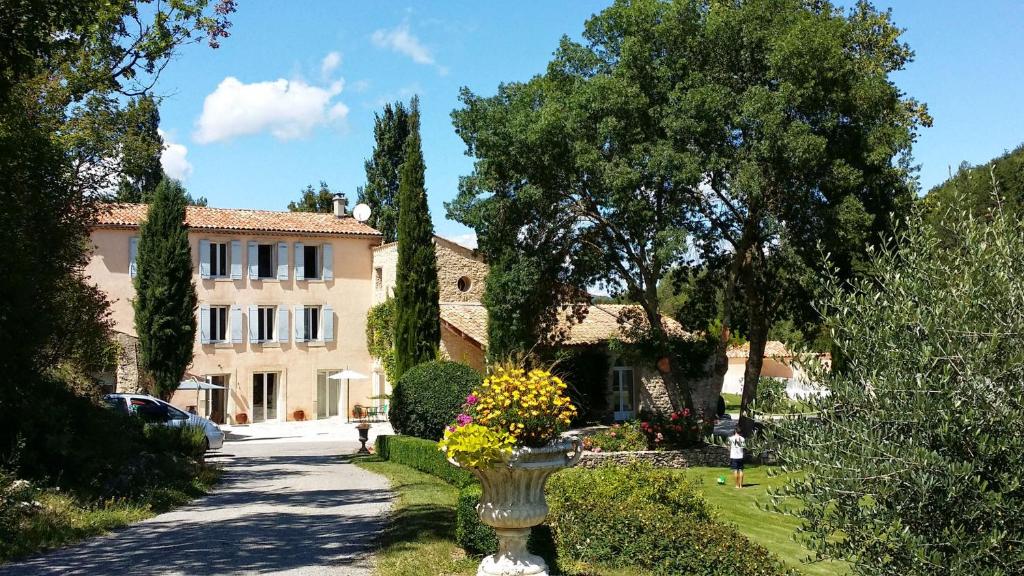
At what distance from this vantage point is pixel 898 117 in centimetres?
2353

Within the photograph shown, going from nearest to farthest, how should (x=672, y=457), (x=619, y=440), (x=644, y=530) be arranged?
(x=644, y=530)
(x=672, y=457)
(x=619, y=440)

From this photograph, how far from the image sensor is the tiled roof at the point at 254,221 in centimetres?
3496

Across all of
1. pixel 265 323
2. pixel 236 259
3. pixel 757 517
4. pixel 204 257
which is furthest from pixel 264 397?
pixel 757 517

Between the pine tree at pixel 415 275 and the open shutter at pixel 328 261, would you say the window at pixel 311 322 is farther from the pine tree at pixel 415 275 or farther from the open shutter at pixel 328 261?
the pine tree at pixel 415 275

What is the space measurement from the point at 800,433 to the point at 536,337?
19.8 metres

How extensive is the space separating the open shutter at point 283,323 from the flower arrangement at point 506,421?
101 feet

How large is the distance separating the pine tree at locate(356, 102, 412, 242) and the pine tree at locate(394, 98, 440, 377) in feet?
62.8

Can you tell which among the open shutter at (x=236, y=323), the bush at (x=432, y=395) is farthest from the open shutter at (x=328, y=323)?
the bush at (x=432, y=395)

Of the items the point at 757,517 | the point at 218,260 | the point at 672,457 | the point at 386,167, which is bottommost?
the point at 757,517

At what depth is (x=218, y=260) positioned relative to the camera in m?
36.0

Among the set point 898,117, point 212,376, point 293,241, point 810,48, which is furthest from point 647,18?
point 212,376

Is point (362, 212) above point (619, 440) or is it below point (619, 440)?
above

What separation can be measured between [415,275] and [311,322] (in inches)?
416

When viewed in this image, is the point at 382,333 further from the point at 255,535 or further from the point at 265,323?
the point at 255,535
